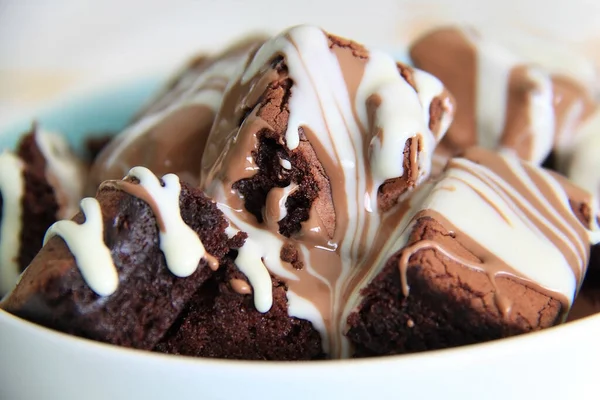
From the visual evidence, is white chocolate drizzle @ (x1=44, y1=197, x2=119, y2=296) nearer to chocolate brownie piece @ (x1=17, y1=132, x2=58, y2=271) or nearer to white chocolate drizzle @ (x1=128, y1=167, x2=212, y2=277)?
white chocolate drizzle @ (x1=128, y1=167, x2=212, y2=277)

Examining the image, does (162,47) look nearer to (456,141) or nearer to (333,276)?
(456,141)

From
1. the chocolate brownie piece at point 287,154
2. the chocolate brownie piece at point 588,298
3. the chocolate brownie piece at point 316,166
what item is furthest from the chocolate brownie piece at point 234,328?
the chocolate brownie piece at point 588,298

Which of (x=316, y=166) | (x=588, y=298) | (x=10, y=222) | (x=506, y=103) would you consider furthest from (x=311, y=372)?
(x=506, y=103)

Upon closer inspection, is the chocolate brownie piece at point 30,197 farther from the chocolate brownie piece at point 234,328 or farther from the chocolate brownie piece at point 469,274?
the chocolate brownie piece at point 469,274

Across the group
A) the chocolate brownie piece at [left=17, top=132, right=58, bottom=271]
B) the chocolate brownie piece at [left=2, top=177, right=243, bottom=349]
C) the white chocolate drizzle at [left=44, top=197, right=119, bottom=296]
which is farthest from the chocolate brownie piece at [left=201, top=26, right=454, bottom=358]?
the chocolate brownie piece at [left=17, top=132, right=58, bottom=271]

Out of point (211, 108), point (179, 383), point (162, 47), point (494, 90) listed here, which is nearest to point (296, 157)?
point (211, 108)

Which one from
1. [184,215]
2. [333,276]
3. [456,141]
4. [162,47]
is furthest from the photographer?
[162,47]
